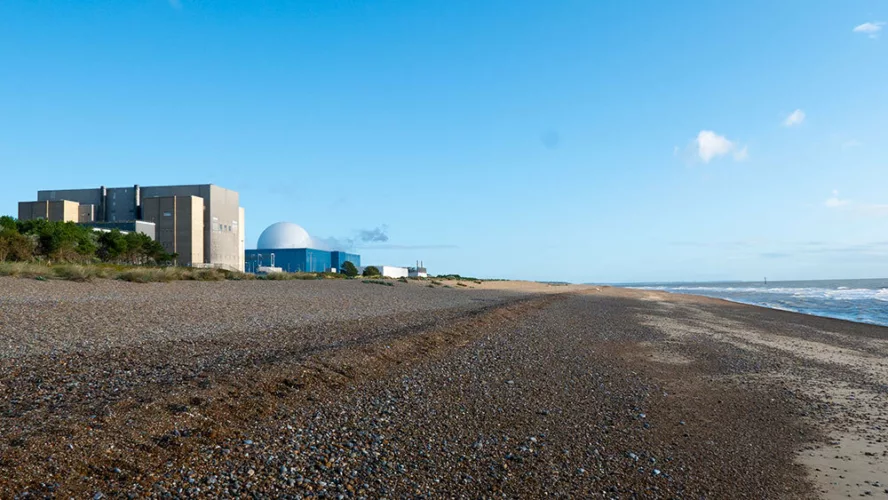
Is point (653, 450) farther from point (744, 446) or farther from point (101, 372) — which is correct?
point (101, 372)

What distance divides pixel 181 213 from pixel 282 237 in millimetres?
33032

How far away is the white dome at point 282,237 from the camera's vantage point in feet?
342

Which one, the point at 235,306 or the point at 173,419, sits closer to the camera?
the point at 173,419

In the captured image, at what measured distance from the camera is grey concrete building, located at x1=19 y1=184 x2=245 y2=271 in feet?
237

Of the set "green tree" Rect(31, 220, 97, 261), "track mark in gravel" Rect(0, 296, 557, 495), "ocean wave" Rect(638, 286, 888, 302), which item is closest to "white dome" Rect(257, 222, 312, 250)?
"green tree" Rect(31, 220, 97, 261)

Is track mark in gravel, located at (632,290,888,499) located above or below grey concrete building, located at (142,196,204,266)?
below

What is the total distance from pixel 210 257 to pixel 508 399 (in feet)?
246

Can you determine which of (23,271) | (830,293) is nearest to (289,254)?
(830,293)

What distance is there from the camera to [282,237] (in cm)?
10512

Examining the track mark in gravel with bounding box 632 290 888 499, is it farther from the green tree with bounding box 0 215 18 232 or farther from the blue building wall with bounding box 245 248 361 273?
the blue building wall with bounding box 245 248 361 273

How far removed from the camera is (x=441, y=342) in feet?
40.9

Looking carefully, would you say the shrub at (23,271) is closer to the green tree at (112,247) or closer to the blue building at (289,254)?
the green tree at (112,247)

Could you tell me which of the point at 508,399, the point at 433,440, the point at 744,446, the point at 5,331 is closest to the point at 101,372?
the point at 5,331

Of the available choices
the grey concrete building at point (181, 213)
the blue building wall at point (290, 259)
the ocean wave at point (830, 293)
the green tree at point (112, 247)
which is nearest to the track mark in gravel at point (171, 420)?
the ocean wave at point (830, 293)
